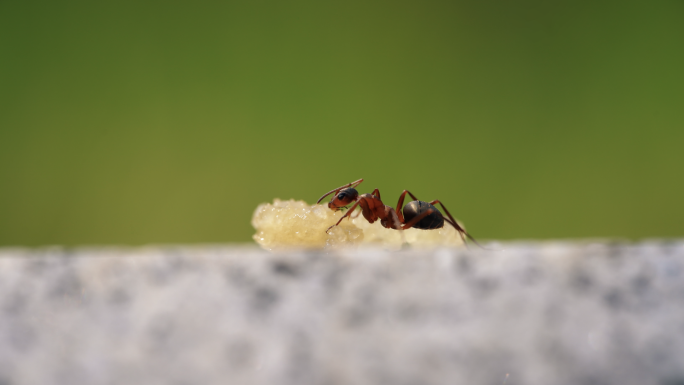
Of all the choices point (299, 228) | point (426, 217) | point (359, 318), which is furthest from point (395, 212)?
point (359, 318)

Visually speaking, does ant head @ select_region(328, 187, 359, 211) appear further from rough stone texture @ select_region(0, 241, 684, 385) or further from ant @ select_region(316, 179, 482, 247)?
rough stone texture @ select_region(0, 241, 684, 385)

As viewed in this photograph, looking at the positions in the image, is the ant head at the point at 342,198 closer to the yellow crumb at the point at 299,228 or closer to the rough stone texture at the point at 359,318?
the yellow crumb at the point at 299,228

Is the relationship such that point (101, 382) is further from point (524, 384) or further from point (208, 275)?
point (524, 384)

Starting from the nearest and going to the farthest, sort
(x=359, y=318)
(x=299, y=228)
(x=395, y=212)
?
(x=359, y=318)
(x=299, y=228)
(x=395, y=212)

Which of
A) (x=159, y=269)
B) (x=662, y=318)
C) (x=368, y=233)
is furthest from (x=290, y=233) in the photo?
(x=662, y=318)

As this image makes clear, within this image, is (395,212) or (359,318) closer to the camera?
(359,318)

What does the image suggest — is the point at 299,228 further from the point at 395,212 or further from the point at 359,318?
the point at 359,318

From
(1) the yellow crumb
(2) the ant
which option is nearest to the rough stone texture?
(1) the yellow crumb
